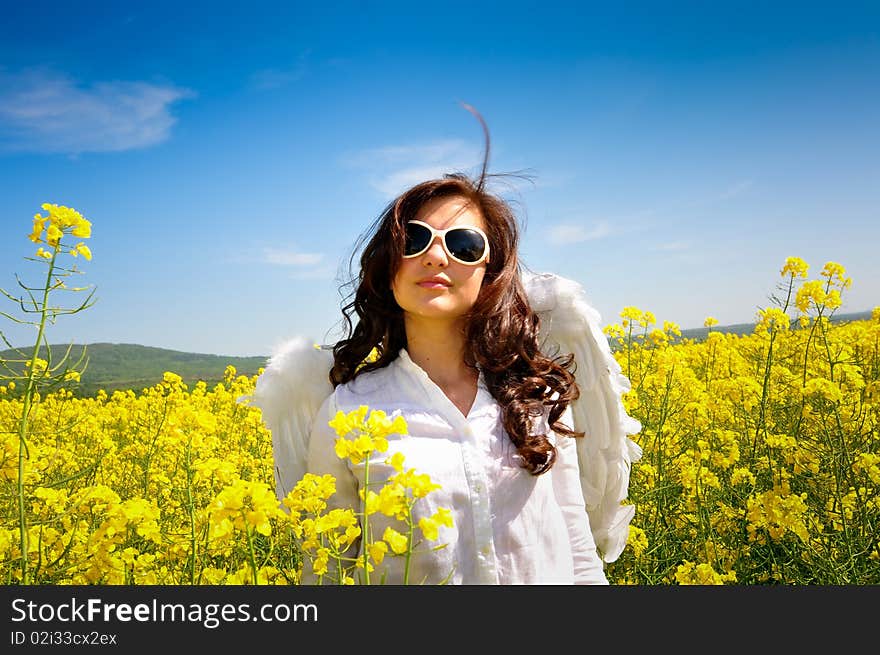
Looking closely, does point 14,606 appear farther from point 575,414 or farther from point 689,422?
point 689,422

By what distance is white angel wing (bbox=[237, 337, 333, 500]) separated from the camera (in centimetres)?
194

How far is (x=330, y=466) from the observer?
1.80 m

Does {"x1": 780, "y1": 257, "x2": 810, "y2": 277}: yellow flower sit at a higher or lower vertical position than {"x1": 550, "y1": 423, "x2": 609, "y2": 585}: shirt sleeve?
higher

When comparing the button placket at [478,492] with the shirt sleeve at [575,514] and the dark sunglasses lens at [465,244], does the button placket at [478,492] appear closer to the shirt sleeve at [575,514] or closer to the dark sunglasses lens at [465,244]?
the shirt sleeve at [575,514]

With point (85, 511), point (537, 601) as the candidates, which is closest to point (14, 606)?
point (85, 511)

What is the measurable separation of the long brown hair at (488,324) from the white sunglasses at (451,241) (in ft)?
0.10

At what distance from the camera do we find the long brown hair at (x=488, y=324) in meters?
1.92

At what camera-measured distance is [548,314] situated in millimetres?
2146

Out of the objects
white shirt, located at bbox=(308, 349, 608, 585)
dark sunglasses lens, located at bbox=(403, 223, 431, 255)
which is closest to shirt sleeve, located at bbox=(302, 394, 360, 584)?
white shirt, located at bbox=(308, 349, 608, 585)

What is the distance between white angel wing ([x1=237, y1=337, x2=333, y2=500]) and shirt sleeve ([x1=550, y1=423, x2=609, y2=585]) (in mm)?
669

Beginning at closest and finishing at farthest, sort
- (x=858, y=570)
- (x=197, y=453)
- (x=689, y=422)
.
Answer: (x=858, y=570)
(x=197, y=453)
(x=689, y=422)

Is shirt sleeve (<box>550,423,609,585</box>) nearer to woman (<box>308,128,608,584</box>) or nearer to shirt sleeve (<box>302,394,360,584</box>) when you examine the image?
woman (<box>308,128,608,584</box>)

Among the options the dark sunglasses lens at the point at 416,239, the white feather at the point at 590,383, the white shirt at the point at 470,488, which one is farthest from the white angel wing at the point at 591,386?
the dark sunglasses lens at the point at 416,239

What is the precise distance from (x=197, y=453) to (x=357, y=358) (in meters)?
1.16
